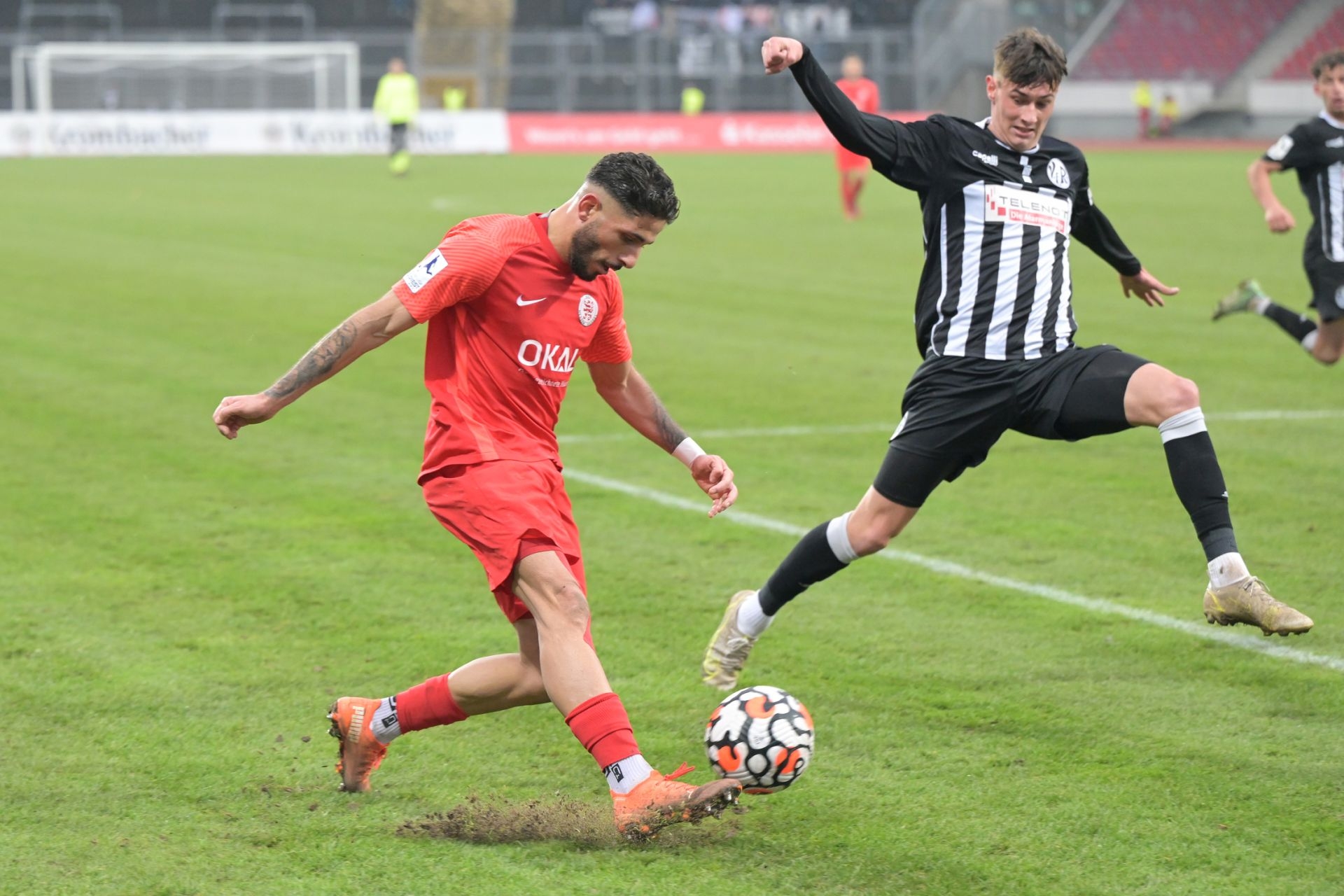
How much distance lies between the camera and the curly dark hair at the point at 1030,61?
17.4 feet

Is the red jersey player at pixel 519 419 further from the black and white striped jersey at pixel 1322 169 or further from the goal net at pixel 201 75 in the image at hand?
the goal net at pixel 201 75

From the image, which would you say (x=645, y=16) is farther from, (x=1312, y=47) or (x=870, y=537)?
(x=870, y=537)

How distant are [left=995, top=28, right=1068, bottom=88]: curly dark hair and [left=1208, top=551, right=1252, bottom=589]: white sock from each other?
65.1 inches

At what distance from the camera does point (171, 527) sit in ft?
25.5

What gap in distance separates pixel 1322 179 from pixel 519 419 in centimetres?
671

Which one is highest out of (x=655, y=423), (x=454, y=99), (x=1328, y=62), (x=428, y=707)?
(x=1328, y=62)

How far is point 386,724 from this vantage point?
15.0 feet

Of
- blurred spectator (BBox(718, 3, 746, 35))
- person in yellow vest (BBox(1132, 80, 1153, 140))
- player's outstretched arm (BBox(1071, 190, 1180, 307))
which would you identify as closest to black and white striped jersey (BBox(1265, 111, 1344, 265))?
Answer: player's outstretched arm (BBox(1071, 190, 1180, 307))

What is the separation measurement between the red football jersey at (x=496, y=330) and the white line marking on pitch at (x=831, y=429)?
18.1 ft

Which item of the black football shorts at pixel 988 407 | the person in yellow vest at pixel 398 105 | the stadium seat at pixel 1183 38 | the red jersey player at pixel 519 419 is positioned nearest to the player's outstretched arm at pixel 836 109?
the black football shorts at pixel 988 407

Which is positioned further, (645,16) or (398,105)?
(645,16)

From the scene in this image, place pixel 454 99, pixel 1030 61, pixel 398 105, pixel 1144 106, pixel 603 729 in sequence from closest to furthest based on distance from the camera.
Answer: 1. pixel 603 729
2. pixel 1030 61
3. pixel 398 105
4. pixel 454 99
5. pixel 1144 106

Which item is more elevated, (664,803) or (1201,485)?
(1201,485)

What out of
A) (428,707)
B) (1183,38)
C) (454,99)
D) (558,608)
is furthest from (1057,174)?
(1183,38)
